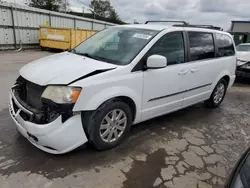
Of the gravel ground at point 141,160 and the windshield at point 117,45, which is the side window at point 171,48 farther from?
the gravel ground at point 141,160

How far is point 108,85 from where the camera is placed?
2514 mm

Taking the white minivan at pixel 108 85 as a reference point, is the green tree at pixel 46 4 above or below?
above

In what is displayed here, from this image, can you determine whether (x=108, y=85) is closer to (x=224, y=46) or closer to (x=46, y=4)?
(x=224, y=46)

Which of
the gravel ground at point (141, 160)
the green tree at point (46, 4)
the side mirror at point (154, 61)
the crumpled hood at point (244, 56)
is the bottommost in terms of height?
the gravel ground at point (141, 160)

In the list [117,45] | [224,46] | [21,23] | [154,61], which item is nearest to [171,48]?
[154,61]

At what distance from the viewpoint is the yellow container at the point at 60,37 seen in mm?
11884

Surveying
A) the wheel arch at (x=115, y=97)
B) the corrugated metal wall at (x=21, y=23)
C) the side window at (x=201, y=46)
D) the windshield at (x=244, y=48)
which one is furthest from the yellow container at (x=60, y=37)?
the wheel arch at (x=115, y=97)

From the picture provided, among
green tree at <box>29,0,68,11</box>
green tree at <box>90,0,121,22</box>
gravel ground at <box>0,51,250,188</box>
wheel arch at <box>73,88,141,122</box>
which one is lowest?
gravel ground at <box>0,51,250,188</box>

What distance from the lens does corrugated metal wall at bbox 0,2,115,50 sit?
1146 centimetres

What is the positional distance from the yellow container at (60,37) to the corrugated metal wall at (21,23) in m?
0.78

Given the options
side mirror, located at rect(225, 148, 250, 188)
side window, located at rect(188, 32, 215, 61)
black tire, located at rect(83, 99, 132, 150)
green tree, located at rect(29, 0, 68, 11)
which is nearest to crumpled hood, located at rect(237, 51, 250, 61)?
side window, located at rect(188, 32, 215, 61)

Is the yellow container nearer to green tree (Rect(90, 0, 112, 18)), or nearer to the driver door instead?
the driver door

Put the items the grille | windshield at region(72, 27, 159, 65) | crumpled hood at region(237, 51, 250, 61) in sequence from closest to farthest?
the grille, windshield at region(72, 27, 159, 65), crumpled hood at region(237, 51, 250, 61)

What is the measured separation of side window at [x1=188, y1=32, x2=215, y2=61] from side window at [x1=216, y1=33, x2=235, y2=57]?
0.92 ft
